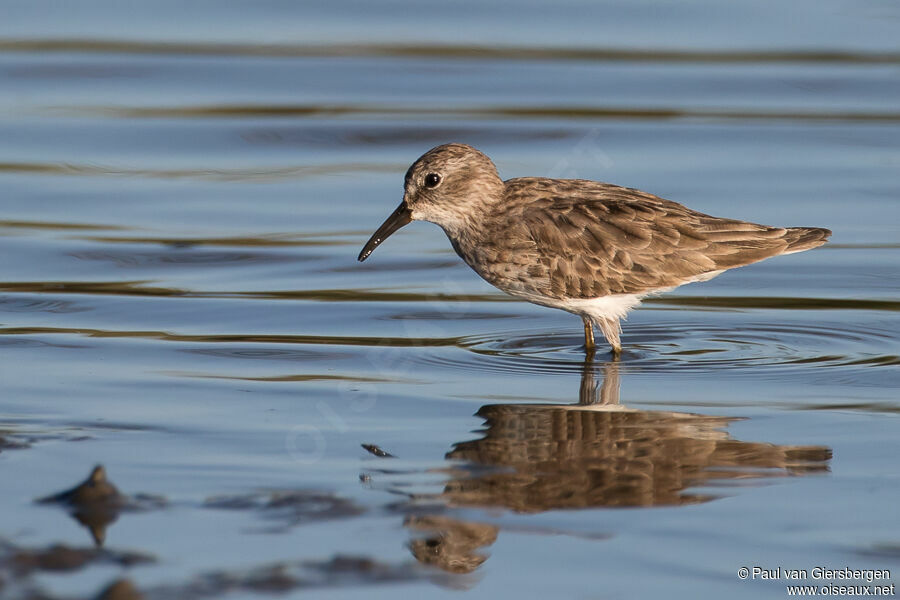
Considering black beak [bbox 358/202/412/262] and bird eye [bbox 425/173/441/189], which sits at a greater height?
bird eye [bbox 425/173/441/189]

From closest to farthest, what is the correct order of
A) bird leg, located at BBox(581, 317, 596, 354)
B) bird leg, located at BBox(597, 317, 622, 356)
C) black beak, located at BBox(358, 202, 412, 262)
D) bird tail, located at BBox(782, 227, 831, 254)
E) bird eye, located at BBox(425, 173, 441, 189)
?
bird leg, located at BBox(597, 317, 622, 356)
bird leg, located at BBox(581, 317, 596, 354)
bird tail, located at BBox(782, 227, 831, 254)
bird eye, located at BBox(425, 173, 441, 189)
black beak, located at BBox(358, 202, 412, 262)

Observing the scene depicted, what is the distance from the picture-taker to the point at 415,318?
409 inches

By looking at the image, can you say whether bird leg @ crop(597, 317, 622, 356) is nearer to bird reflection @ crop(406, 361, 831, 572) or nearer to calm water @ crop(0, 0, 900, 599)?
calm water @ crop(0, 0, 900, 599)

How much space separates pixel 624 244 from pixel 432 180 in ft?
4.69

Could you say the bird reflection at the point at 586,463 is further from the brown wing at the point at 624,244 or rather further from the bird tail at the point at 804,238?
the bird tail at the point at 804,238

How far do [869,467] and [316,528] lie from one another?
109 inches

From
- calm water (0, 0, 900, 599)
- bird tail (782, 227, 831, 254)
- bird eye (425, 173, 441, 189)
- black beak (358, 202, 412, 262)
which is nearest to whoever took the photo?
calm water (0, 0, 900, 599)

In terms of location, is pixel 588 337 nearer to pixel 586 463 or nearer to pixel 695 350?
pixel 695 350

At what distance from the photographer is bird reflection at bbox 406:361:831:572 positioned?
608 cm

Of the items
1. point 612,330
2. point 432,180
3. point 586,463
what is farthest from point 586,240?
point 586,463

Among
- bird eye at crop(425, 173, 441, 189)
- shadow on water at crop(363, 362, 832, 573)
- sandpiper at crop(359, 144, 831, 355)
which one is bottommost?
shadow on water at crop(363, 362, 832, 573)

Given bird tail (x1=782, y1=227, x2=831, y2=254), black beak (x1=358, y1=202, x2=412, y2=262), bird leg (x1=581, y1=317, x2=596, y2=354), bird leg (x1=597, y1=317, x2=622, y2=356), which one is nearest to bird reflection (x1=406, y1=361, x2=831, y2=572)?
bird leg (x1=597, y1=317, x2=622, y2=356)

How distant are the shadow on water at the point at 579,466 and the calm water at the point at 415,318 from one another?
25 mm

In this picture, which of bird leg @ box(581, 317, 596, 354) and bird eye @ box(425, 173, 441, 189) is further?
bird eye @ box(425, 173, 441, 189)
